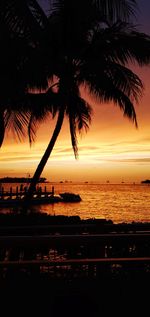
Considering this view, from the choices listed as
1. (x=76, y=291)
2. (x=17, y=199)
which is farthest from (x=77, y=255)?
(x=17, y=199)

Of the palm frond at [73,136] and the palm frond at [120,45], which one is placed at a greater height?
the palm frond at [120,45]

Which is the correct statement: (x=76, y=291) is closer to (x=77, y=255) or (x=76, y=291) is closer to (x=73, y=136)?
(x=77, y=255)

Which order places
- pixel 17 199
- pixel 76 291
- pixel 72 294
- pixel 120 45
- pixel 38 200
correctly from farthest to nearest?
pixel 38 200 < pixel 17 199 < pixel 120 45 < pixel 76 291 < pixel 72 294

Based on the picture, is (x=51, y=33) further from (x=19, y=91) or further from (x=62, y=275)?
(x=62, y=275)

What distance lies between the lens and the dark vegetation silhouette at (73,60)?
10.6 m

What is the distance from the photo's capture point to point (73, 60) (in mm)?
12016

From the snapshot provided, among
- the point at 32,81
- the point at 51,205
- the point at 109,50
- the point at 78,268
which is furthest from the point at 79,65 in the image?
the point at 51,205

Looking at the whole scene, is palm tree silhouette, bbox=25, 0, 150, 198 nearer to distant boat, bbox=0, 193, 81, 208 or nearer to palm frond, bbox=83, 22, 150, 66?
palm frond, bbox=83, 22, 150, 66

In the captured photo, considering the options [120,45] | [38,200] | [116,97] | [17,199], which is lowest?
[38,200]

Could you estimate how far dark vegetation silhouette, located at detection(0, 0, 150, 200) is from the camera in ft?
34.8

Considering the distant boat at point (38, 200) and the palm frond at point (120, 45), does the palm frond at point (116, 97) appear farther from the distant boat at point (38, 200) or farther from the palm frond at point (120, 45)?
the distant boat at point (38, 200)

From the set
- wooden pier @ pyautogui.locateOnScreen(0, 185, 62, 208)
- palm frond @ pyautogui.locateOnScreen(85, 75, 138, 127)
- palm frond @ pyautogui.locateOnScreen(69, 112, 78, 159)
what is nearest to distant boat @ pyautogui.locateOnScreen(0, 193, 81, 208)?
wooden pier @ pyautogui.locateOnScreen(0, 185, 62, 208)

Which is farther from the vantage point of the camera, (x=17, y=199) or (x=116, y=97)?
(x=17, y=199)

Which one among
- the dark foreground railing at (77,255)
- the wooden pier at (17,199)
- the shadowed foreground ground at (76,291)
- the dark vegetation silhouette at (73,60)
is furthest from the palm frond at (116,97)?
the wooden pier at (17,199)
